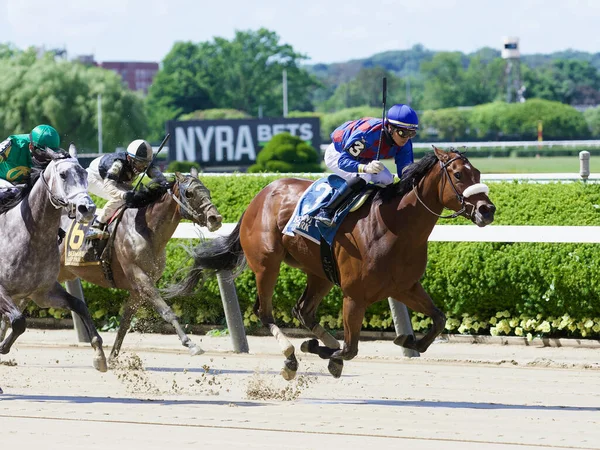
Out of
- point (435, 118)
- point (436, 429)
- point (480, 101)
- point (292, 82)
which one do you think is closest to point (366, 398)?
point (436, 429)

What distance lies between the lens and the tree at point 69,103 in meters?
66.6

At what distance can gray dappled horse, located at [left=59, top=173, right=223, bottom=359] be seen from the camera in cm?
787

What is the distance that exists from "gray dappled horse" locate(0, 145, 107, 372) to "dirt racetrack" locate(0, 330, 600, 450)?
1.91 ft

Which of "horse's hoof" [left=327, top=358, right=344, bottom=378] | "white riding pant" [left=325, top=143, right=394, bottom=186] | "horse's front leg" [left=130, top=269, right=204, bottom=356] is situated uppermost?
"white riding pant" [left=325, top=143, right=394, bottom=186]

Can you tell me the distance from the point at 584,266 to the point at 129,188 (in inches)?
131

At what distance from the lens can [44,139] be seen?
22.4 ft

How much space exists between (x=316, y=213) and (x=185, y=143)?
20.6 m

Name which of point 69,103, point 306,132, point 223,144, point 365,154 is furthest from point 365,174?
point 69,103

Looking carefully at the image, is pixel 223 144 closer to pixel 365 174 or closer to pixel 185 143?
pixel 185 143

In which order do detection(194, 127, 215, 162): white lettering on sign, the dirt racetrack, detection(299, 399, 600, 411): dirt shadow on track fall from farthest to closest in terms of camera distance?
detection(194, 127, 215, 162): white lettering on sign
detection(299, 399, 600, 411): dirt shadow on track
the dirt racetrack

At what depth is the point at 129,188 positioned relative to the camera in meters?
8.31

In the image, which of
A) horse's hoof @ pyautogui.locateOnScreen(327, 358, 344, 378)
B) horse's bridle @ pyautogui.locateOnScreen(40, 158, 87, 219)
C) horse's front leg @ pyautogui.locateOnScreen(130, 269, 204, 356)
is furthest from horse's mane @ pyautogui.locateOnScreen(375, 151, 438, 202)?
horse's front leg @ pyautogui.locateOnScreen(130, 269, 204, 356)

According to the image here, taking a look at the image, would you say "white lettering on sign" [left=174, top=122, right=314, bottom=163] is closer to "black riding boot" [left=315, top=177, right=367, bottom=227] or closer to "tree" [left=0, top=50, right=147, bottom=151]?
"black riding boot" [left=315, top=177, right=367, bottom=227]

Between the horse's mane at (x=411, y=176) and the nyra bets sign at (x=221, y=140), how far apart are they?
19.8 m
